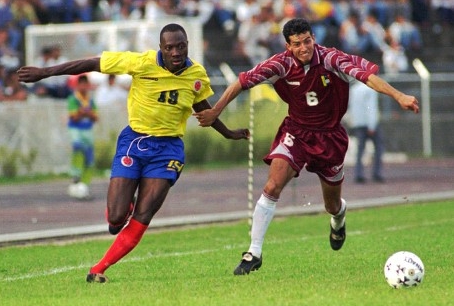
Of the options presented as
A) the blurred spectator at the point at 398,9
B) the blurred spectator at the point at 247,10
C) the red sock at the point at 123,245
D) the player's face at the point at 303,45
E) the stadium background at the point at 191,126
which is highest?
the player's face at the point at 303,45

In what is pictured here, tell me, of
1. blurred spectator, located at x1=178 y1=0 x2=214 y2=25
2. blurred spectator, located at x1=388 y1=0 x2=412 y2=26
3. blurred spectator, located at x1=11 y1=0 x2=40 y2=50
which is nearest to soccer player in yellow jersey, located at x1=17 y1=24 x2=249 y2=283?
blurred spectator, located at x1=11 y1=0 x2=40 y2=50

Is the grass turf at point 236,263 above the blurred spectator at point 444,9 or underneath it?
above

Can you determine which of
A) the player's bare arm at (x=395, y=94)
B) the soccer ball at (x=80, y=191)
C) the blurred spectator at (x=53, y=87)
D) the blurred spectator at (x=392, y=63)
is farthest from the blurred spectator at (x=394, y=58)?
the player's bare arm at (x=395, y=94)

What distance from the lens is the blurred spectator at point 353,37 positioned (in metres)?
36.6

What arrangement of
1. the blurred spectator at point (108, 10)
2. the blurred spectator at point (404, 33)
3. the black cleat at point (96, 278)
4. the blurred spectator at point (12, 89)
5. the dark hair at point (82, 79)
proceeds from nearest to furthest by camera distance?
the black cleat at point (96, 278) → the dark hair at point (82, 79) → the blurred spectator at point (12, 89) → the blurred spectator at point (108, 10) → the blurred spectator at point (404, 33)

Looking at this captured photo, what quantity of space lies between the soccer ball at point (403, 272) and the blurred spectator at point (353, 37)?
2656 centimetres

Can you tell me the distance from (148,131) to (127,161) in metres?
0.34

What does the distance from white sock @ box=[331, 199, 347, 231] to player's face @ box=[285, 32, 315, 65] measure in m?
2.06

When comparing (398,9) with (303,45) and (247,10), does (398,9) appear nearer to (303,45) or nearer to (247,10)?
(247,10)

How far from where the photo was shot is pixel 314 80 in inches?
465

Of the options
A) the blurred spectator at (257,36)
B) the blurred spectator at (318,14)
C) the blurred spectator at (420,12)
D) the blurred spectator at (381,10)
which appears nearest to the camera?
the blurred spectator at (257,36)

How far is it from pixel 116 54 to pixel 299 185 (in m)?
15.2

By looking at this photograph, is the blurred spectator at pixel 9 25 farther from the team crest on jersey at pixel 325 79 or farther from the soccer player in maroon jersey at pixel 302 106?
the team crest on jersey at pixel 325 79

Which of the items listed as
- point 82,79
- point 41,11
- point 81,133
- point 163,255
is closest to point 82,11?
point 41,11
